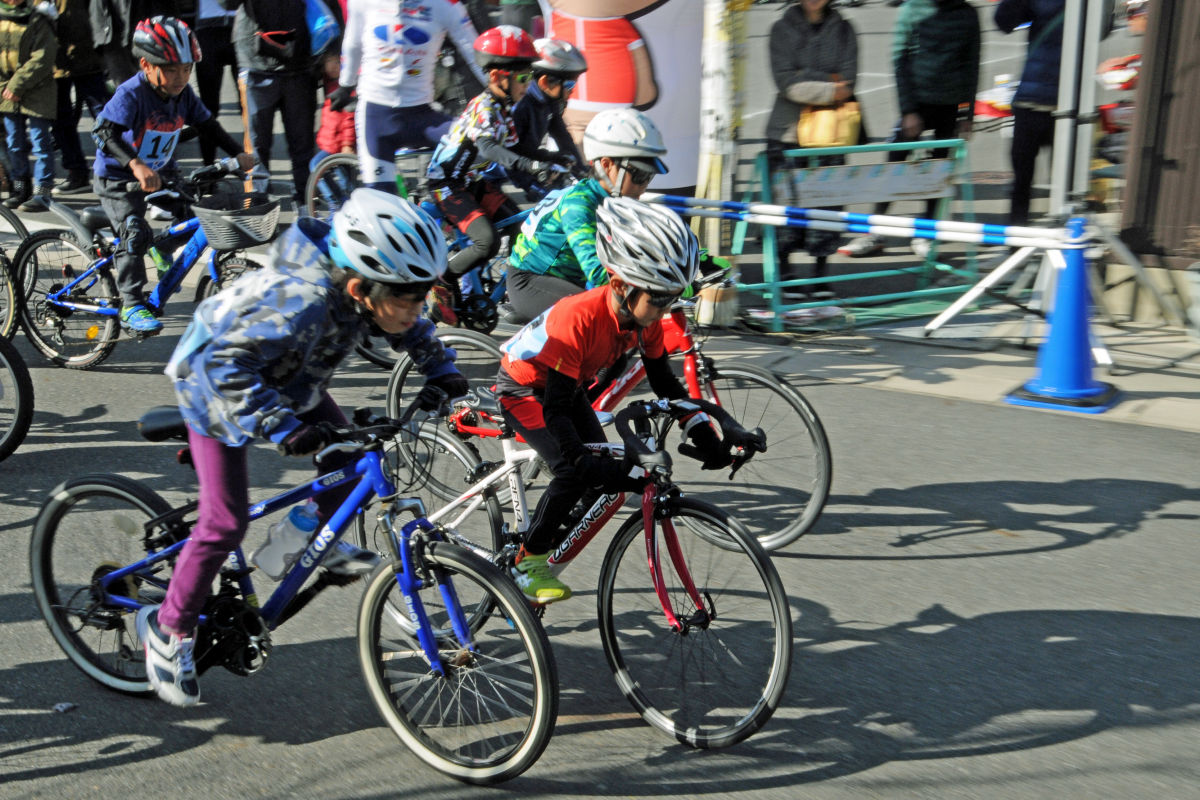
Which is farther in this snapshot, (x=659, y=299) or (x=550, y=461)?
(x=550, y=461)

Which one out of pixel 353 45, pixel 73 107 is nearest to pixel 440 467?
pixel 353 45

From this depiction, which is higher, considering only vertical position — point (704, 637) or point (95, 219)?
point (95, 219)

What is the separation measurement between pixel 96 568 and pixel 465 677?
136cm

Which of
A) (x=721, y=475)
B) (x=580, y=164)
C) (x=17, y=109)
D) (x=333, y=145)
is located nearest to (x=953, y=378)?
(x=721, y=475)

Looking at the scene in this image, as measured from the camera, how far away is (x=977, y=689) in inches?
169

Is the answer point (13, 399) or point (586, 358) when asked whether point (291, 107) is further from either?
point (586, 358)

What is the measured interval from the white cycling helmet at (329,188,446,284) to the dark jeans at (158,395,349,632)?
732 mm

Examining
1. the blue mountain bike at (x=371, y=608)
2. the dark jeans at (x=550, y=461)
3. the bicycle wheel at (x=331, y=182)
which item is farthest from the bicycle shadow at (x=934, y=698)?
the bicycle wheel at (x=331, y=182)

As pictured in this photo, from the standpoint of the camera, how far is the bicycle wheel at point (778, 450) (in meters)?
5.27

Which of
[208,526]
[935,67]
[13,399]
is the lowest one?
[13,399]

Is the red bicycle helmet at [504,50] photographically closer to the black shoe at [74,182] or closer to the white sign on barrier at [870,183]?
the white sign on barrier at [870,183]

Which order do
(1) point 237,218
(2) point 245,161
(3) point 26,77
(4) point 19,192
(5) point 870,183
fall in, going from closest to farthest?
(1) point 237,218
(2) point 245,161
(5) point 870,183
(3) point 26,77
(4) point 19,192

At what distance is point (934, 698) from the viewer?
13.9 ft

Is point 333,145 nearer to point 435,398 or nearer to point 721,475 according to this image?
point 721,475
